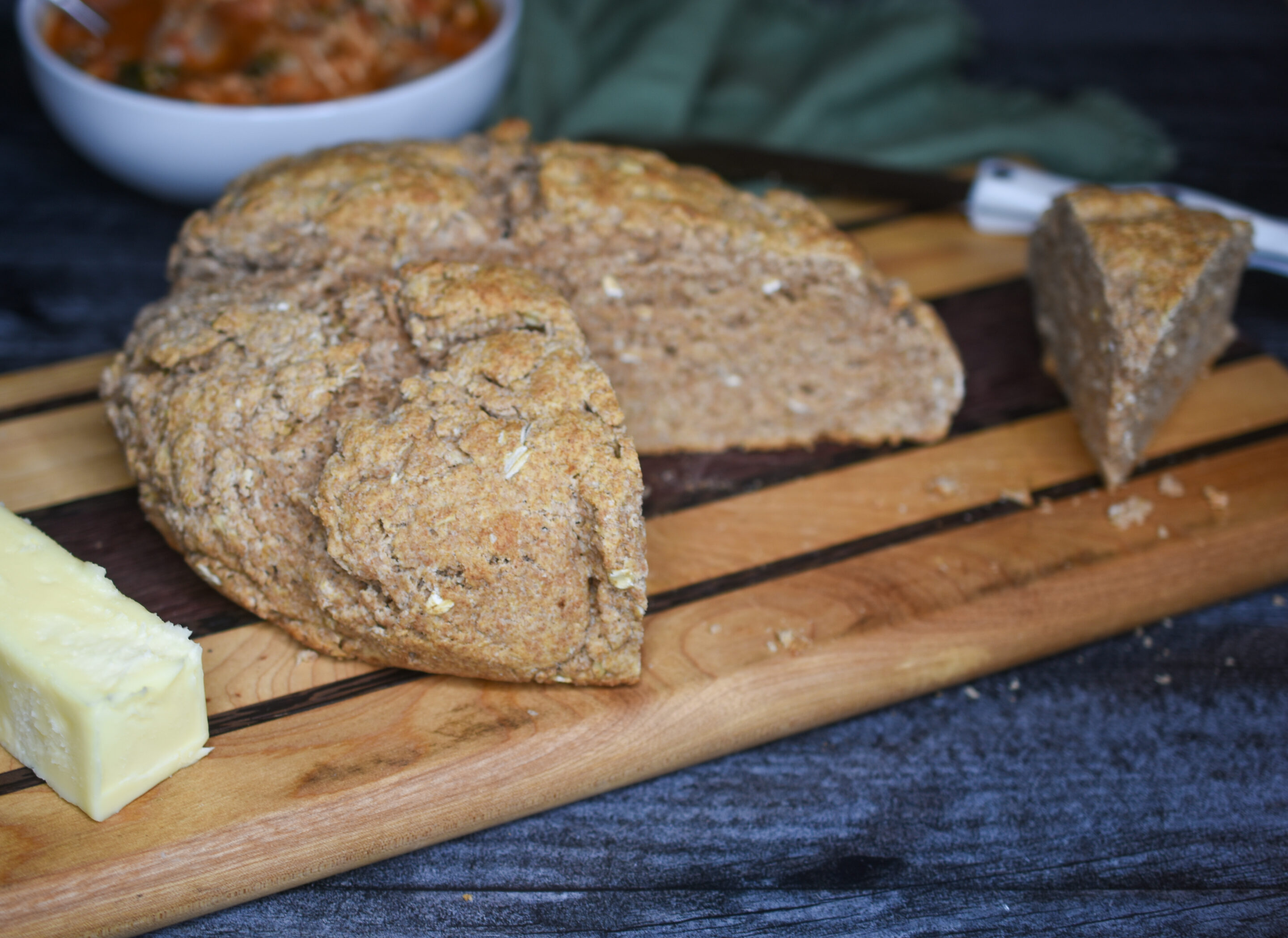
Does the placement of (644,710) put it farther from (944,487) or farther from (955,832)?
(944,487)

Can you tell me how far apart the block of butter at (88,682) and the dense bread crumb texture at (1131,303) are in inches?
97.8

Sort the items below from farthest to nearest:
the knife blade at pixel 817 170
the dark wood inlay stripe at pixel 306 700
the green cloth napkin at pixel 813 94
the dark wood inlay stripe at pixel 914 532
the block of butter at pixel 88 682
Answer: the green cloth napkin at pixel 813 94 → the knife blade at pixel 817 170 → the dark wood inlay stripe at pixel 914 532 → the dark wood inlay stripe at pixel 306 700 → the block of butter at pixel 88 682

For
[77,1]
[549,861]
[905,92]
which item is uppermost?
[77,1]

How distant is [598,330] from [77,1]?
2323mm

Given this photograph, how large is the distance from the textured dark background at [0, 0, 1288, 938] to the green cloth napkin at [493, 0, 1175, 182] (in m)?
2.06

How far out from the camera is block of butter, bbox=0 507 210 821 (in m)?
2.36

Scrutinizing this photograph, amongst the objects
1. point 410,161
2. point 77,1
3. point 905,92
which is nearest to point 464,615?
point 410,161

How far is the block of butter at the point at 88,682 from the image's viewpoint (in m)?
2.36

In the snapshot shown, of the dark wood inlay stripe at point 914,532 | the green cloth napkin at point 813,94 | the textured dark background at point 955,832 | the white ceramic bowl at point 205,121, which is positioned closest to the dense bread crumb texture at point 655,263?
the dark wood inlay stripe at point 914,532

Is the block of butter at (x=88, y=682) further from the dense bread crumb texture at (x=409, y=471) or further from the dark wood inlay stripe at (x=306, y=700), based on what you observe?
the dense bread crumb texture at (x=409, y=471)

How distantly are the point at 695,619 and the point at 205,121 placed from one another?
7.36 ft

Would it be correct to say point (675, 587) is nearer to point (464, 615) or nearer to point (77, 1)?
point (464, 615)

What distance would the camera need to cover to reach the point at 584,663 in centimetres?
275

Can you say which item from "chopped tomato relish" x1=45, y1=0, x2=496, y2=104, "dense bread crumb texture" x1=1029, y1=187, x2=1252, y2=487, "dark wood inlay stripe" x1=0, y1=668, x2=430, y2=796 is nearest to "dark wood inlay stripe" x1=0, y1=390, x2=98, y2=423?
"chopped tomato relish" x1=45, y1=0, x2=496, y2=104
